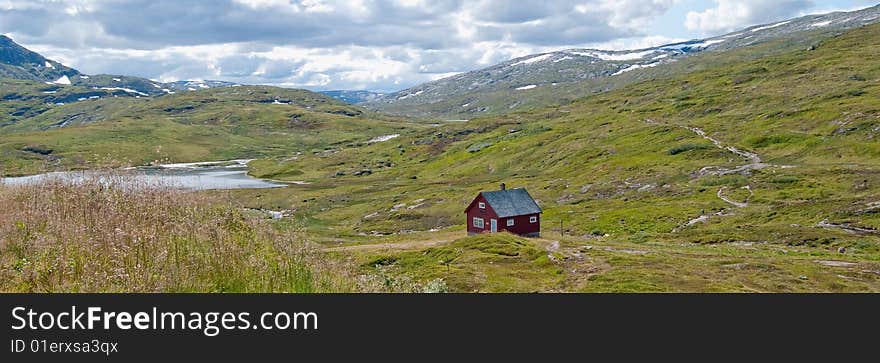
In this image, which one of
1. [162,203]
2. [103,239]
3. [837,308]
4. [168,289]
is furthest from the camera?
[162,203]

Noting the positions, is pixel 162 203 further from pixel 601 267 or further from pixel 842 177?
pixel 842 177

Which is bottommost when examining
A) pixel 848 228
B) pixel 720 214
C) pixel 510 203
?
pixel 720 214

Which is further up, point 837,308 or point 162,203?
point 162,203

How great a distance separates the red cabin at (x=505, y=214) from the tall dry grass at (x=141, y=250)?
71.1m

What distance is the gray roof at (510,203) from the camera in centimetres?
8394

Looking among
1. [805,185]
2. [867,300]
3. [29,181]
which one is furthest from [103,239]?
Answer: [805,185]

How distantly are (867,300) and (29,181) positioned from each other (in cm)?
1795

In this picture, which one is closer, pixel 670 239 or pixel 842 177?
pixel 670 239

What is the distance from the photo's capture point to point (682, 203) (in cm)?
10850

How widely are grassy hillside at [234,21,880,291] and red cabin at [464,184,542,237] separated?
4.57 meters

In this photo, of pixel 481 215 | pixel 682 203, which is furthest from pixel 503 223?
pixel 682 203

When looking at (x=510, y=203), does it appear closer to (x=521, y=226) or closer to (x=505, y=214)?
(x=505, y=214)

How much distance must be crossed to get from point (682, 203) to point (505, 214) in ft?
138

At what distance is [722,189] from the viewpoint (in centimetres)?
11494
